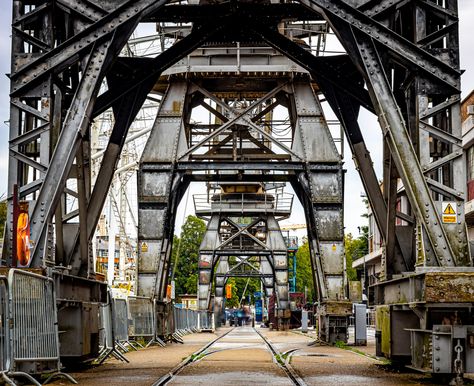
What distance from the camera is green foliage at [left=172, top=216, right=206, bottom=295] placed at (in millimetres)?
107194

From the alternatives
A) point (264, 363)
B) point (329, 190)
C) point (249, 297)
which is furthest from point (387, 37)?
point (249, 297)

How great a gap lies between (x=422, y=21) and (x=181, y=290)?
98613 mm

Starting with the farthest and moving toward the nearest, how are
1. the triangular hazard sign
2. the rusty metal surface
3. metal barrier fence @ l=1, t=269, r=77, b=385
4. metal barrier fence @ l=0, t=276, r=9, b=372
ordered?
the triangular hazard sign
the rusty metal surface
metal barrier fence @ l=1, t=269, r=77, b=385
metal barrier fence @ l=0, t=276, r=9, b=372

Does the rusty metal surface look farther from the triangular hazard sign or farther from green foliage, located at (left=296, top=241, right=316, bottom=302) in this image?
green foliage, located at (left=296, top=241, right=316, bottom=302)

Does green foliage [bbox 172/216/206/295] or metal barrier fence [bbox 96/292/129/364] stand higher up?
green foliage [bbox 172/216/206/295]

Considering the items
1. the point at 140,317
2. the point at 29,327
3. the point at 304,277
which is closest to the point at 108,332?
the point at 29,327

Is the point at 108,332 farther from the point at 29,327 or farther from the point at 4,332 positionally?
the point at 4,332

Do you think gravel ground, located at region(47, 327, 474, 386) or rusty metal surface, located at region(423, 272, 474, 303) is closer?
rusty metal surface, located at region(423, 272, 474, 303)

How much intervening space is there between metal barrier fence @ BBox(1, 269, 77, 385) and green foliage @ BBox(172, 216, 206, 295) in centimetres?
9229

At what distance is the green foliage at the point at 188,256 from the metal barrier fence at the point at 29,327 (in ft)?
303

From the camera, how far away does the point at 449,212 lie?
443 inches

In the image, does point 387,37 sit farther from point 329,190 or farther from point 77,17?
point 329,190

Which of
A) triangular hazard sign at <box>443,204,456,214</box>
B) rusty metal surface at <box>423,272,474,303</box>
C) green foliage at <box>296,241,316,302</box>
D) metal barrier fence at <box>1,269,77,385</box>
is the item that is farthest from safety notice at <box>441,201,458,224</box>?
green foliage at <box>296,241,316,302</box>

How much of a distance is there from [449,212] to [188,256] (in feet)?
337
